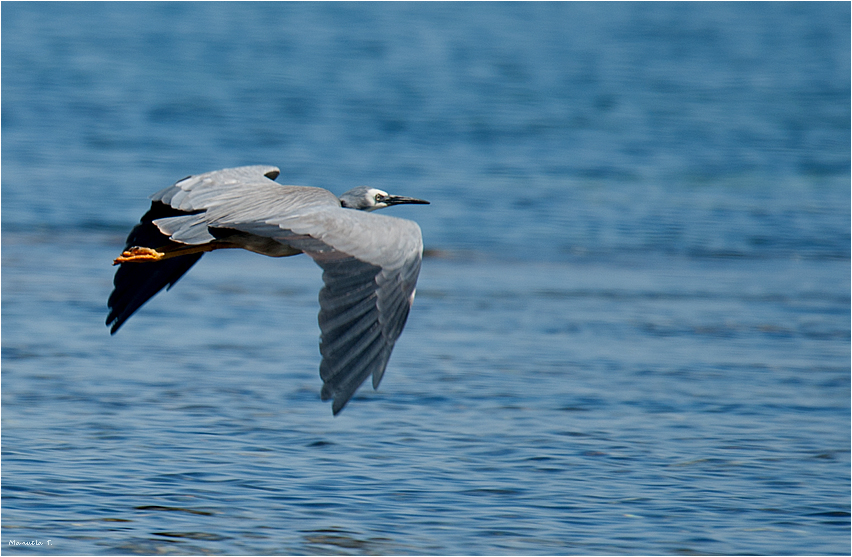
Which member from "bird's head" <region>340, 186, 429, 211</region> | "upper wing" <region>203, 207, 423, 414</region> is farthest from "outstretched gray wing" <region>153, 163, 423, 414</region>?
"bird's head" <region>340, 186, 429, 211</region>

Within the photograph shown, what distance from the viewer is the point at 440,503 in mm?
4852

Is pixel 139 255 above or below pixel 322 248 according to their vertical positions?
below

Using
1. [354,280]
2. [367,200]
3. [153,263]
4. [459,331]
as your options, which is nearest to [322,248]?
[354,280]

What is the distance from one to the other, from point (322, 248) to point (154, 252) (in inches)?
45.4

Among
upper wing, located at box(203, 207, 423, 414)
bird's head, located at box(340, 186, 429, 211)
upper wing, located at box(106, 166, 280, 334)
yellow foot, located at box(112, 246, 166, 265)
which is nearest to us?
upper wing, located at box(203, 207, 423, 414)

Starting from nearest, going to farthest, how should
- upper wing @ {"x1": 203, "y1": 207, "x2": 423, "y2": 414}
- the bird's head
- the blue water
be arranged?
upper wing @ {"x1": 203, "y1": 207, "x2": 423, "y2": 414}
the blue water
the bird's head

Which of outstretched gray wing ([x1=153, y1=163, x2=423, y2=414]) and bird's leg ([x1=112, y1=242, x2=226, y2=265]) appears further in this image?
bird's leg ([x1=112, y1=242, x2=226, y2=265])

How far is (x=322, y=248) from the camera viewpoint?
4516 millimetres

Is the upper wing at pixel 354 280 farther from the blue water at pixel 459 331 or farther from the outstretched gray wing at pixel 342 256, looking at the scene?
the blue water at pixel 459 331

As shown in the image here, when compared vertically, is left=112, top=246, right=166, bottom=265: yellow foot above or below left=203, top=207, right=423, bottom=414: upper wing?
below

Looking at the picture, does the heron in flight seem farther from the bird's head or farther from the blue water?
the blue water

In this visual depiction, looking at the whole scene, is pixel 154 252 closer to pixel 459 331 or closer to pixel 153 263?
pixel 153 263

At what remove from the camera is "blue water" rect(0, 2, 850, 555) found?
4777mm

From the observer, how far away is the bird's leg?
17.4 feet
